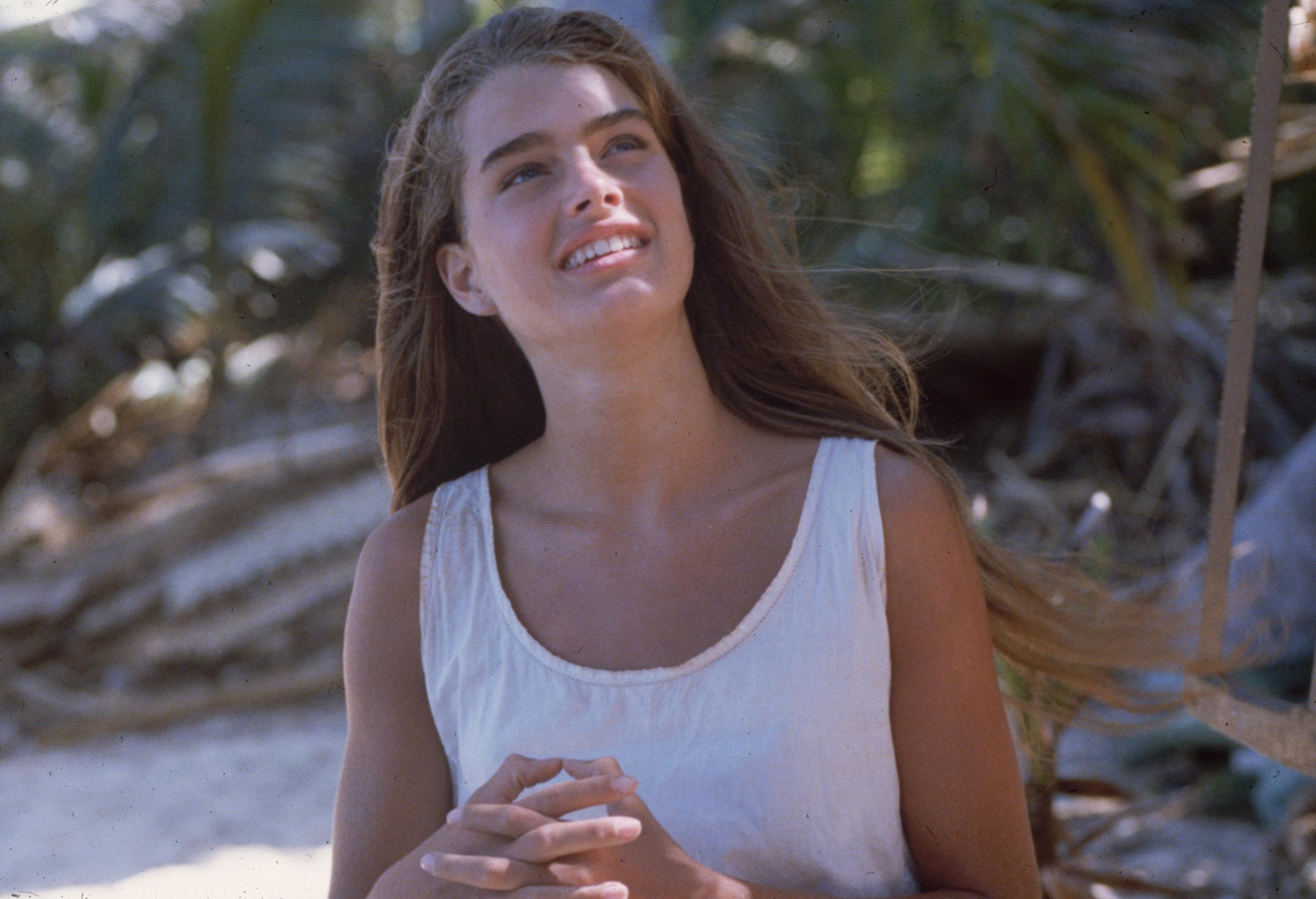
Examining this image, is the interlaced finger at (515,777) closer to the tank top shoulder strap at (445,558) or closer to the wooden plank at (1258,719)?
the tank top shoulder strap at (445,558)

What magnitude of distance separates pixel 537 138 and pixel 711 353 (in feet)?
1.28

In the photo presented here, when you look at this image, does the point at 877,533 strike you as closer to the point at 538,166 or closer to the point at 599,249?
the point at 599,249

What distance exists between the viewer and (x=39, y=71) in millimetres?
7910

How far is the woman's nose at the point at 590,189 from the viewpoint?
5.33 ft

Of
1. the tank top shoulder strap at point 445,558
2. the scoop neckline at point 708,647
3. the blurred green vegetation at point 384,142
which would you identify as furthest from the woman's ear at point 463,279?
the blurred green vegetation at point 384,142

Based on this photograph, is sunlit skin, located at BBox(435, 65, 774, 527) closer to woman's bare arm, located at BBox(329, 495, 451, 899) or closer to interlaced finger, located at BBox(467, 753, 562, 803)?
woman's bare arm, located at BBox(329, 495, 451, 899)

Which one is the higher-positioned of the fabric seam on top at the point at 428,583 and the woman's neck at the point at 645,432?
the woman's neck at the point at 645,432

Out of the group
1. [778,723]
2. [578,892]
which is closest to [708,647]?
[778,723]

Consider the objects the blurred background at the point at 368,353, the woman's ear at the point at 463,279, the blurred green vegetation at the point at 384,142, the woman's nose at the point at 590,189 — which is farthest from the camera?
the blurred green vegetation at the point at 384,142

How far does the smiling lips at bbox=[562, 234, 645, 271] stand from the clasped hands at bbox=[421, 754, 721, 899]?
60 centimetres

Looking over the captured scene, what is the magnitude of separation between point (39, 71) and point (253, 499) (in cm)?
396

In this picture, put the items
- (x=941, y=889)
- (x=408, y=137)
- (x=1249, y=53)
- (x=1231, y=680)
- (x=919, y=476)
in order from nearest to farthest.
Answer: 1. (x=941, y=889)
2. (x=919, y=476)
3. (x=1231, y=680)
4. (x=408, y=137)
5. (x=1249, y=53)

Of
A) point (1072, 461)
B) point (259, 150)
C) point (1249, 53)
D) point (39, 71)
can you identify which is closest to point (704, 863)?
point (1072, 461)

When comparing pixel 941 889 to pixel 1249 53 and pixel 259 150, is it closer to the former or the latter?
pixel 1249 53
